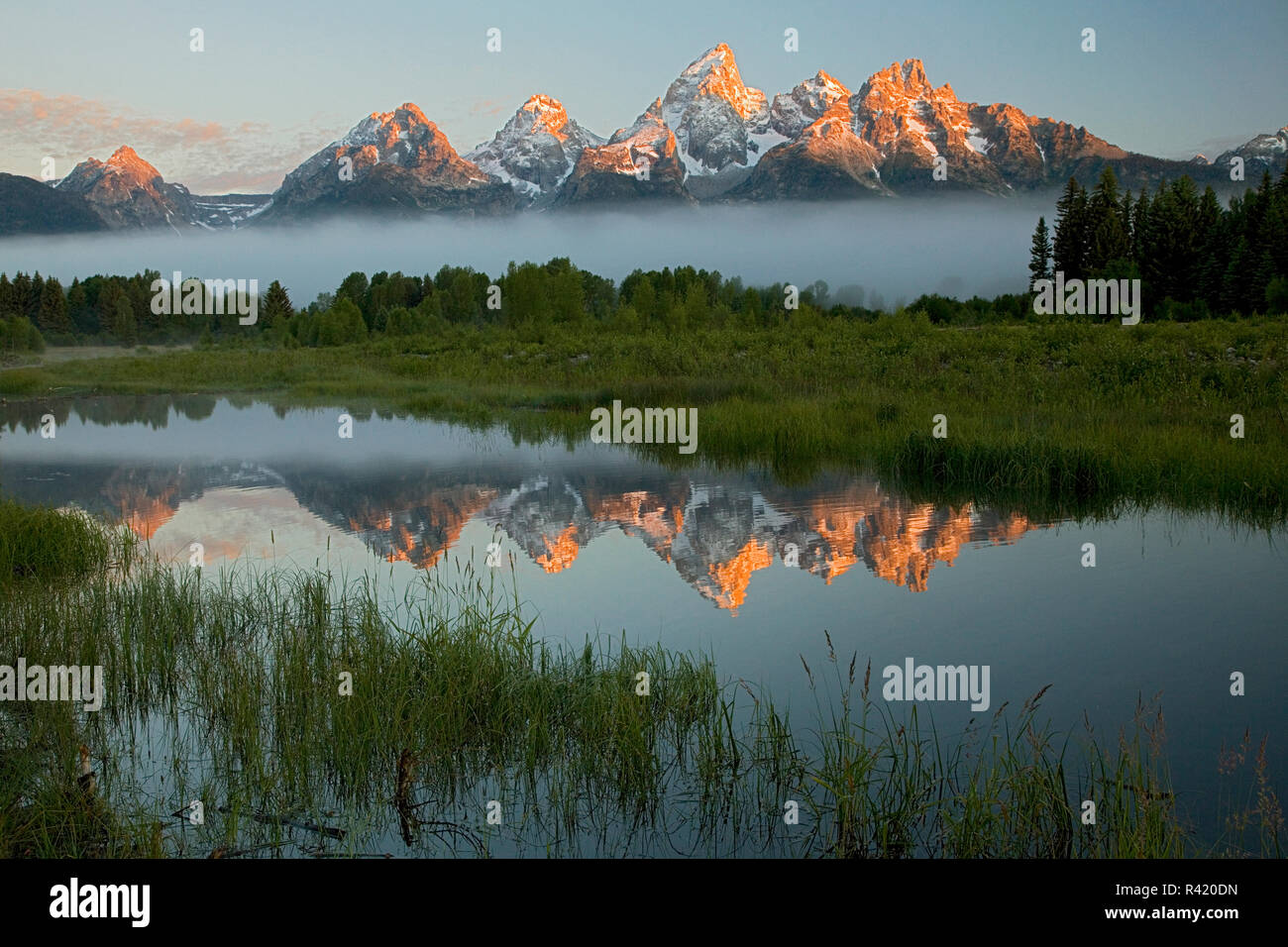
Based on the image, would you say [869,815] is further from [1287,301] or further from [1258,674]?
[1287,301]

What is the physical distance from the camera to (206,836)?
4.45 meters

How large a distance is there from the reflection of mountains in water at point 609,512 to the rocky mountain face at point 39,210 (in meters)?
185

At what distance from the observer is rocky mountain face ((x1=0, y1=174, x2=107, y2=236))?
17012 centimetres

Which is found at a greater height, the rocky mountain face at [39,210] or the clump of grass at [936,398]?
the rocky mountain face at [39,210]

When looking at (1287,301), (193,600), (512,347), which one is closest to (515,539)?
(193,600)

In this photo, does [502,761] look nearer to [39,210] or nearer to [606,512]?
[606,512]

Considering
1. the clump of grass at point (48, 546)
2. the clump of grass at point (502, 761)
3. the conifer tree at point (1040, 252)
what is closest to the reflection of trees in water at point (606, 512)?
the clump of grass at point (48, 546)

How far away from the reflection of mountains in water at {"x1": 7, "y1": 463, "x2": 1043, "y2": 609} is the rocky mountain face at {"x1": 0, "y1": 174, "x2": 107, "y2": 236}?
185m

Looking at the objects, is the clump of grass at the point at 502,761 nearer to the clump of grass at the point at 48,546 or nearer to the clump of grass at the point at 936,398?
the clump of grass at the point at 48,546

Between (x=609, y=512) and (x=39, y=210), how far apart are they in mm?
200991

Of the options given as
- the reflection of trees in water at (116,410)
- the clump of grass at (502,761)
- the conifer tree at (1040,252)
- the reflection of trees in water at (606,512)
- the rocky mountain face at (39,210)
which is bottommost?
the clump of grass at (502,761)

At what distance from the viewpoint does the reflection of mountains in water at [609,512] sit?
10500 millimetres

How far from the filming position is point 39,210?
576 ft

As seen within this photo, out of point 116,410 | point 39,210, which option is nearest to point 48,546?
point 116,410
